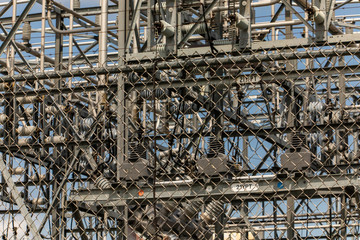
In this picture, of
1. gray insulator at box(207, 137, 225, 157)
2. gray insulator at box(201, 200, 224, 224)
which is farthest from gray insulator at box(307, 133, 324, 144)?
gray insulator at box(207, 137, 225, 157)

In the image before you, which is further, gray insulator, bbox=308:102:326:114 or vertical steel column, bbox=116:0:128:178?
gray insulator, bbox=308:102:326:114

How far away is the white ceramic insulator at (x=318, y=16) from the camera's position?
31.7ft

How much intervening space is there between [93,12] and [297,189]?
36.1 feet

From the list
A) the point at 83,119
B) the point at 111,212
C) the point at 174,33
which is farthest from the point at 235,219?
the point at 174,33

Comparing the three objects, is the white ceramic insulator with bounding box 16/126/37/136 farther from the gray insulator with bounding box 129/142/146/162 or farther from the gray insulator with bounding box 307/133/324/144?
the gray insulator with bounding box 129/142/146/162

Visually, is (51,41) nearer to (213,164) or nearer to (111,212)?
(111,212)

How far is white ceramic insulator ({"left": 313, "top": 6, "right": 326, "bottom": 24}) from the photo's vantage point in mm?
9648

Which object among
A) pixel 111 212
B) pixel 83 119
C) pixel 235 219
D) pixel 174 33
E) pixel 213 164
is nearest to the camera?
pixel 213 164

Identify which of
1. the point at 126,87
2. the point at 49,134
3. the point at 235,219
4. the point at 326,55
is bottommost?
the point at 235,219

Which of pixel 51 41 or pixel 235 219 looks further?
pixel 51 41

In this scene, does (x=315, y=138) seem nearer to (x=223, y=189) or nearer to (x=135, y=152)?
(x=135, y=152)

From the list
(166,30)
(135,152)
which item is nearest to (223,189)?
(135,152)

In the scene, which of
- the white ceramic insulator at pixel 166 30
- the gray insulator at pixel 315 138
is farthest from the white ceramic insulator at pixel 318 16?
the gray insulator at pixel 315 138

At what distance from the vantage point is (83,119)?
17.5 m
